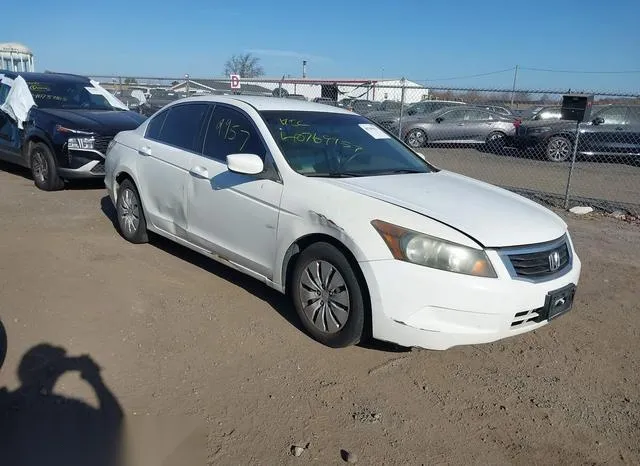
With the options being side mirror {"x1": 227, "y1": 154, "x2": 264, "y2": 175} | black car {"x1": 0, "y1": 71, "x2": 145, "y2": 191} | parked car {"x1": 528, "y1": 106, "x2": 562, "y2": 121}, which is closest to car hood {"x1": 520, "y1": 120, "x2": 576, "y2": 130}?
parked car {"x1": 528, "y1": 106, "x2": 562, "y2": 121}

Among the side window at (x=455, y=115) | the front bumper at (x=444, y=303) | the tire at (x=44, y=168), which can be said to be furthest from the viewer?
the side window at (x=455, y=115)

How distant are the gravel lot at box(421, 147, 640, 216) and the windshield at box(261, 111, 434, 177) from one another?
5.34m

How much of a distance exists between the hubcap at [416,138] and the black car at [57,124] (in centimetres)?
953

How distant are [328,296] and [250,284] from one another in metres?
1.33

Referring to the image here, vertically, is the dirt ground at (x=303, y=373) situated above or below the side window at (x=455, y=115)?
below

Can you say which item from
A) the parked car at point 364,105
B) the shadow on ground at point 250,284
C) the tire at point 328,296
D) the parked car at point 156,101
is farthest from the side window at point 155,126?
the parked car at point 364,105

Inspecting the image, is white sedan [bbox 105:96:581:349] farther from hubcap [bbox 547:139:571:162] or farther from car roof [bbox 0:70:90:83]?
hubcap [bbox 547:139:571:162]

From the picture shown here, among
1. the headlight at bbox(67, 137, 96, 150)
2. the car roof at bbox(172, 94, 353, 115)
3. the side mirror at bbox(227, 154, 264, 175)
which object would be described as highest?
the car roof at bbox(172, 94, 353, 115)

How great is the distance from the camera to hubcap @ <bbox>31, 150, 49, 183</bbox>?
822 cm

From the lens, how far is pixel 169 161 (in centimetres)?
497

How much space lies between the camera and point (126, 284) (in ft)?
15.4

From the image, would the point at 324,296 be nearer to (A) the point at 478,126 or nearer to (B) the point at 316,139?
(B) the point at 316,139

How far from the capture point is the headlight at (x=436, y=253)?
3199mm

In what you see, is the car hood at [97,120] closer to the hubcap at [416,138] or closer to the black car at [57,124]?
the black car at [57,124]
